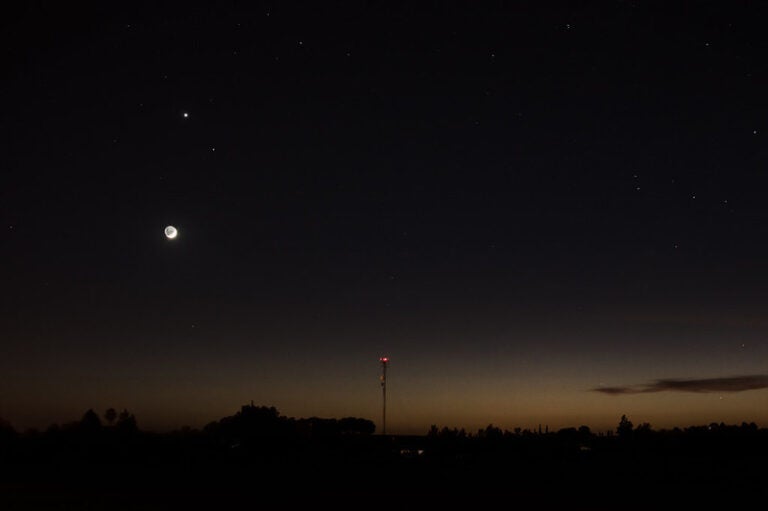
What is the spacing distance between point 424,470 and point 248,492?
34.0 feet

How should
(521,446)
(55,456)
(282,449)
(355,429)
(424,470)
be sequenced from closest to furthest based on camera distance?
(424,470) → (55,456) → (282,449) → (521,446) → (355,429)

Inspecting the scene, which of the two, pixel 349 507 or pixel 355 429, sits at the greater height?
pixel 355 429

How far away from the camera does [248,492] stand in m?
28.1

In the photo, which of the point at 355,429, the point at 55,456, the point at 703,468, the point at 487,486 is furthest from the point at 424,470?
the point at 355,429

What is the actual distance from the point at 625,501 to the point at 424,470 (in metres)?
11.0

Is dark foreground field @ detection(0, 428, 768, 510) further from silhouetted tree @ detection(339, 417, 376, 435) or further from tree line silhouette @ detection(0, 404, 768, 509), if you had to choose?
silhouetted tree @ detection(339, 417, 376, 435)

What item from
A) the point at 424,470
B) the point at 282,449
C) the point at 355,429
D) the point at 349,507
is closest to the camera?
the point at 349,507

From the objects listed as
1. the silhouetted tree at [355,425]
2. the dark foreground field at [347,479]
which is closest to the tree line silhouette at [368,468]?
the dark foreground field at [347,479]

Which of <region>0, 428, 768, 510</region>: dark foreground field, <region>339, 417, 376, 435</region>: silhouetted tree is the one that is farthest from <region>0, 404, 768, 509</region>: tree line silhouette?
<region>339, 417, 376, 435</region>: silhouetted tree

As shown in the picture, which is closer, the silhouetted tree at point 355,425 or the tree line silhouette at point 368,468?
the tree line silhouette at point 368,468

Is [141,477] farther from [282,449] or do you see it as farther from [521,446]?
[521,446]

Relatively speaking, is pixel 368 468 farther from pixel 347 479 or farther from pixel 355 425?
pixel 355 425

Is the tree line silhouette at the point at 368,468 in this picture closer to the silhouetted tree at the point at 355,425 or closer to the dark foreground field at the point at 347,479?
the dark foreground field at the point at 347,479

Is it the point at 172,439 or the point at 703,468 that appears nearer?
the point at 703,468
